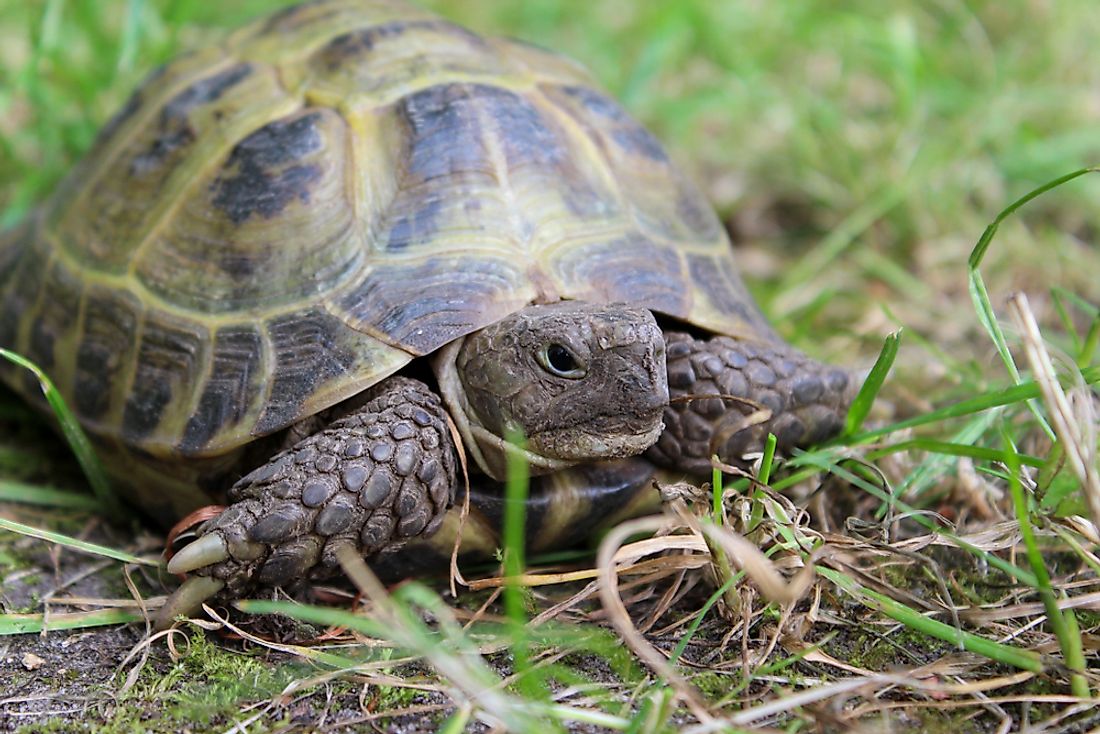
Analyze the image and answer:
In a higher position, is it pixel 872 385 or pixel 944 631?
pixel 872 385

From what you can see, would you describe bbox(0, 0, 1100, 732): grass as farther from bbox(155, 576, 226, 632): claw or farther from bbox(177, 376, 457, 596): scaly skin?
bbox(177, 376, 457, 596): scaly skin

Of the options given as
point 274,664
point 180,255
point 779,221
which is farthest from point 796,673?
point 779,221

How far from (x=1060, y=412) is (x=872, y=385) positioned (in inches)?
21.6

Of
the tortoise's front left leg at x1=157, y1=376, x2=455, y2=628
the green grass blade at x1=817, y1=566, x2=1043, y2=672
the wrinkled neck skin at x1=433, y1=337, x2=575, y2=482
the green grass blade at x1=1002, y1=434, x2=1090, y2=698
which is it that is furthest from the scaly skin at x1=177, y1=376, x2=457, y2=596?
the green grass blade at x1=1002, y1=434, x2=1090, y2=698

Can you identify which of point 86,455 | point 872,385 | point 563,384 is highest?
point 563,384

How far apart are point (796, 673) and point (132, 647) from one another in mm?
1449

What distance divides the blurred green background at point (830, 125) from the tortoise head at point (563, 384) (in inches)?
57.3

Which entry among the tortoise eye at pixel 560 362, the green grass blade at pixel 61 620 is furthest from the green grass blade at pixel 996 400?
the green grass blade at pixel 61 620

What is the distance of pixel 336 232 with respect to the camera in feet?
8.59

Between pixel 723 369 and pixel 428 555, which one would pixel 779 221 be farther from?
pixel 428 555

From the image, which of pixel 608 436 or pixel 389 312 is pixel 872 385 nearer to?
pixel 608 436

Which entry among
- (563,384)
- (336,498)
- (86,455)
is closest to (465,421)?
(563,384)

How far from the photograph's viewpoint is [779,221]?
5.08 m

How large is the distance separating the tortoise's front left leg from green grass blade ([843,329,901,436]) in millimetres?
1051
